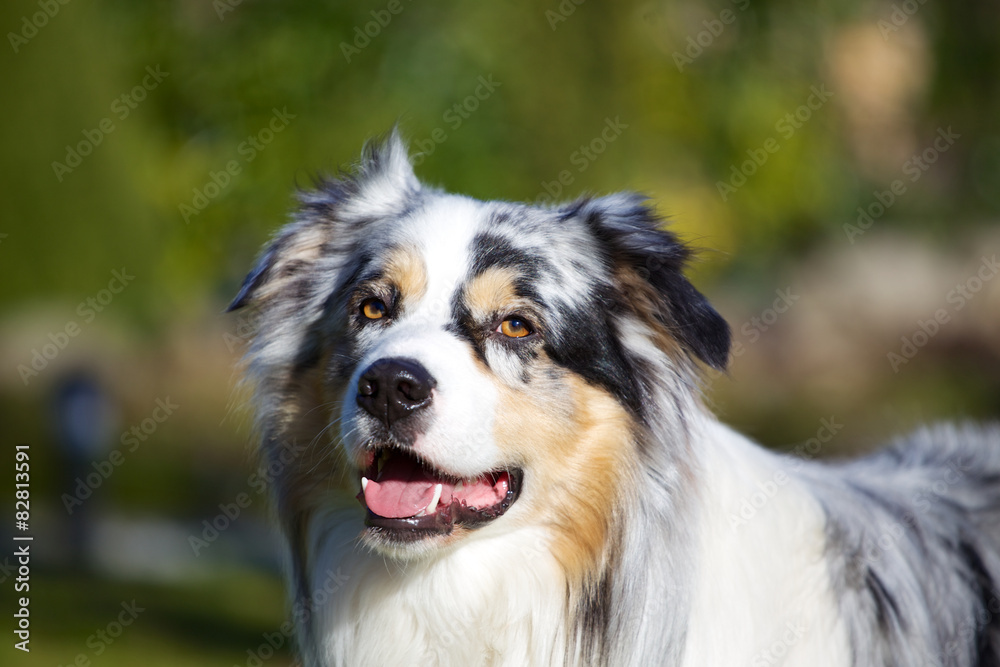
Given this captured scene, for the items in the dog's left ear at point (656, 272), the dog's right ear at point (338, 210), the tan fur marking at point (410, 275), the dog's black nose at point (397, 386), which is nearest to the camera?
the dog's black nose at point (397, 386)

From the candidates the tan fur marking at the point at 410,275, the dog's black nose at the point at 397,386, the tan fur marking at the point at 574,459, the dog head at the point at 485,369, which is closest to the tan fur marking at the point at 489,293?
the dog head at the point at 485,369

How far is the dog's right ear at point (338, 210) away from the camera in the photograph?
384 cm

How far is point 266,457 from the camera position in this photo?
3.67m

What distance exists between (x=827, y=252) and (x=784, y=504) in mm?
12949

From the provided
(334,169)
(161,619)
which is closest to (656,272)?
(161,619)

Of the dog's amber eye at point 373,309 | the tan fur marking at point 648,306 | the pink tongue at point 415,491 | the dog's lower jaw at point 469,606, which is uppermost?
the tan fur marking at point 648,306

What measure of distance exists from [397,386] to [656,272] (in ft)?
3.36

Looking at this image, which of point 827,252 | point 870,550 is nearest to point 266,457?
point 870,550

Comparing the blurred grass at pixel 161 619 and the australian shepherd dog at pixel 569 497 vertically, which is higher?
the australian shepherd dog at pixel 569 497

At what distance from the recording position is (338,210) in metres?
3.94

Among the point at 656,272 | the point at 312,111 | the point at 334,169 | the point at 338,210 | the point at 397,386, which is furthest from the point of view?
the point at 312,111

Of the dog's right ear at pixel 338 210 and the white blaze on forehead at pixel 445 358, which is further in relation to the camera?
the dog's right ear at pixel 338 210

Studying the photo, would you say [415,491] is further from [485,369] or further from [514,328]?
[514,328]

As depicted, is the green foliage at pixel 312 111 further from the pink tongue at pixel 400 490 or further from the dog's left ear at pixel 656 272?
the pink tongue at pixel 400 490
